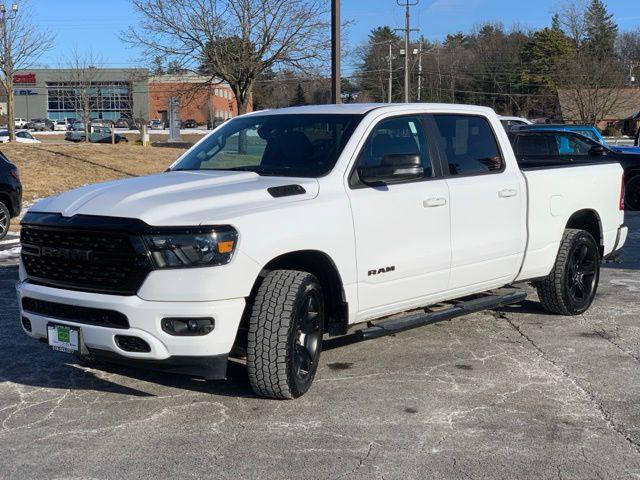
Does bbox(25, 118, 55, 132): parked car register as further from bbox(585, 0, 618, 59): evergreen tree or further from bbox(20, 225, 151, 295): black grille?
bbox(20, 225, 151, 295): black grille

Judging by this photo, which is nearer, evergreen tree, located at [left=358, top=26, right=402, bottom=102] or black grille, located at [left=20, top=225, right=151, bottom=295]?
black grille, located at [left=20, top=225, right=151, bottom=295]

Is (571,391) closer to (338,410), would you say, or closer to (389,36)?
(338,410)

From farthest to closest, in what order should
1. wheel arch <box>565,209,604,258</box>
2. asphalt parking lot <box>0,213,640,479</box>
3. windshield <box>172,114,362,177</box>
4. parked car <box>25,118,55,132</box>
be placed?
parked car <box>25,118,55,132</box>, wheel arch <box>565,209,604,258</box>, windshield <box>172,114,362,177</box>, asphalt parking lot <box>0,213,640,479</box>

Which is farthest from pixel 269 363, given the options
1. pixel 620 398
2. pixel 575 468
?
pixel 620 398

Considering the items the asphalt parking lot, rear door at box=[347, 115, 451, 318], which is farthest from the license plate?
rear door at box=[347, 115, 451, 318]

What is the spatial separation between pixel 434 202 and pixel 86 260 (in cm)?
257

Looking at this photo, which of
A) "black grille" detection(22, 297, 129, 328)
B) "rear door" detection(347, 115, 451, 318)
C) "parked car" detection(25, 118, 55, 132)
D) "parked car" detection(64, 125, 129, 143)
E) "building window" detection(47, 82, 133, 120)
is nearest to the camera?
"black grille" detection(22, 297, 129, 328)

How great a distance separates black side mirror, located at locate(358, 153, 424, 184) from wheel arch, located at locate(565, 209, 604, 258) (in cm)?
272

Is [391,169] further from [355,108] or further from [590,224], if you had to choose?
[590,224]

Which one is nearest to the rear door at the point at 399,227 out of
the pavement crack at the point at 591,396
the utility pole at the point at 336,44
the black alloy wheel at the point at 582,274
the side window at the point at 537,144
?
the pavement crack at the point at 591,396

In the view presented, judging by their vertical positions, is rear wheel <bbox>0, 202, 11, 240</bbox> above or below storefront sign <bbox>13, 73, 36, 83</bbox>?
below

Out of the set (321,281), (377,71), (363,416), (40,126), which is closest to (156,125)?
(40,126)

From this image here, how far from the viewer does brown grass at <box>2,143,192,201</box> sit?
1980cm

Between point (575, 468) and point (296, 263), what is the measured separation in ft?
7.04
